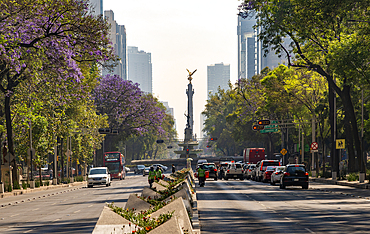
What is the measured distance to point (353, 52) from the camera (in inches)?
1239

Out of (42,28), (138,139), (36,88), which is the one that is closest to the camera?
(42,28)

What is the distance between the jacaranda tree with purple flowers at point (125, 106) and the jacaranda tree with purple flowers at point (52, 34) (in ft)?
161

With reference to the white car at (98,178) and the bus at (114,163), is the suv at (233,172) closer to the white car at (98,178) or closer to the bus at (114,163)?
the white car at (98,178)

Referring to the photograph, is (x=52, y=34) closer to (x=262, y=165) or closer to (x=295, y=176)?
(x=295, y=176)

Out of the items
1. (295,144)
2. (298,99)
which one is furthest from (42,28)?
(295,144)

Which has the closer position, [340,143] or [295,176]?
[295,176]

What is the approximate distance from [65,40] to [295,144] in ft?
193

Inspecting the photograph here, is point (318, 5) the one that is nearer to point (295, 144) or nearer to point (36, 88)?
point (36, 88)

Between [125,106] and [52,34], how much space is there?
174 ft

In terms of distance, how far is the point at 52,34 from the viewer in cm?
2650

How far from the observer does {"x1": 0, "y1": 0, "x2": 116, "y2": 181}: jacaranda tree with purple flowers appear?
85.1 ft

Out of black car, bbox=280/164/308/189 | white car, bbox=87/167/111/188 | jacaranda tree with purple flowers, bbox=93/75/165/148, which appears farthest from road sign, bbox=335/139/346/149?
jacaranda tree with purple flowers, bbox=93/75/165/148

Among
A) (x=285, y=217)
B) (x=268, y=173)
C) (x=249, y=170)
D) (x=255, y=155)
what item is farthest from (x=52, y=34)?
(x=255, y=155)

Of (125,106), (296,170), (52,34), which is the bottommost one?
(296,170)
